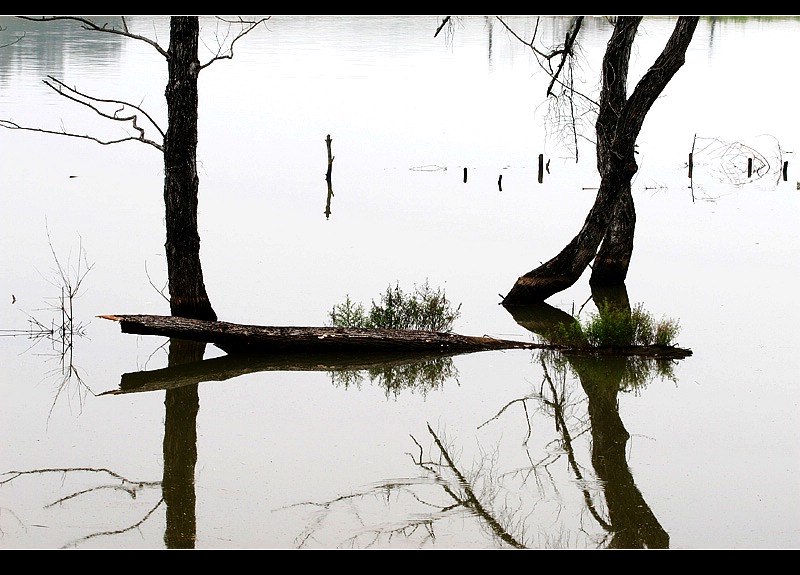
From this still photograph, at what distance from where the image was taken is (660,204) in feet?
74.7

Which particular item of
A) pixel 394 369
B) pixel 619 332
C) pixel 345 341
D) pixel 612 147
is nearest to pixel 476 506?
pixel 394 369

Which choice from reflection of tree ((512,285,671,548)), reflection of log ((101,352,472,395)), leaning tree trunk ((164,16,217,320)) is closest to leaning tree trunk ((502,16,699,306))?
reflection of tree ((512,285,671,548))

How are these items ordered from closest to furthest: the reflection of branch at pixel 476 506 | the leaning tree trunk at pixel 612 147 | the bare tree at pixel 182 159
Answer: the reflection of branch at pixel 476 506, the bare tree at pixel 182 159, the leaning tree trunk at pixel 612 147

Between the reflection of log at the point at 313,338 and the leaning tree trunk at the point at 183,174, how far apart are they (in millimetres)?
875

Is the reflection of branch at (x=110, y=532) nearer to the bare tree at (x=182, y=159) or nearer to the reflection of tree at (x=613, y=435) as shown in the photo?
the reflection of tree at (x=613, y=435)

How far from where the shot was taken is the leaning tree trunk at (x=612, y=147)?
14367 millimetres

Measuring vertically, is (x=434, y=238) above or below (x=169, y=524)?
above

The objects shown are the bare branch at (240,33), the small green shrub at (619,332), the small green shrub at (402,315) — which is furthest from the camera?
the small green shrub at (402,315)

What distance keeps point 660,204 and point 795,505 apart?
15073mm

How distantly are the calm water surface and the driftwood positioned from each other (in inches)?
8.1

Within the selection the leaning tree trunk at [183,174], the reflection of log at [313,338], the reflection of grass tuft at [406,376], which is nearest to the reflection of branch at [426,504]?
the reflection of grass tuft at [406,376]

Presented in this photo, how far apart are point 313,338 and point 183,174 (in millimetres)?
2447
